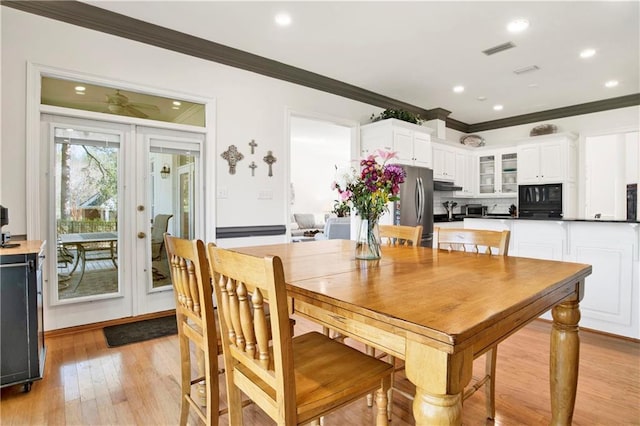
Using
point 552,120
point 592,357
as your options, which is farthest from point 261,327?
point 552,120

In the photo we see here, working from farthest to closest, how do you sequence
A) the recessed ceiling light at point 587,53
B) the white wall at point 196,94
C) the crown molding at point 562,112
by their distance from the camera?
the crown molding at point 562,112 → the recessed ceiling light at point 587,53 → the white wall at point 196,94

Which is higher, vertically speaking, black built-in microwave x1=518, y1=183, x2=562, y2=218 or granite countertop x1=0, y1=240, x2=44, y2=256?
black built-in microwave x1=518, y1=183, x2=562, y2=218

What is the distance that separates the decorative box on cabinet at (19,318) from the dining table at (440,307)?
1.48 meters

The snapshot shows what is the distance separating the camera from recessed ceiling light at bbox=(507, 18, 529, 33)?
3008 millimetres

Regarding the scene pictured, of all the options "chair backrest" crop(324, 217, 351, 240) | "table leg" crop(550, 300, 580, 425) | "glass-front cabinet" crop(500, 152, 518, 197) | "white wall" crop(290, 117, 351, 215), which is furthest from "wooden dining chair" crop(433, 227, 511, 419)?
"white wall" crop(290, 117, 351, 215)

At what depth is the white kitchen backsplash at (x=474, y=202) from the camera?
6.31 m

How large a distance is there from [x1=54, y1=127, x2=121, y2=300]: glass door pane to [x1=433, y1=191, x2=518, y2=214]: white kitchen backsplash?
505cm

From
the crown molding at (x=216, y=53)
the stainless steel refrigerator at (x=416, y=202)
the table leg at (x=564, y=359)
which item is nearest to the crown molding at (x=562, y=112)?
the crown molding at (x=216, y=53)

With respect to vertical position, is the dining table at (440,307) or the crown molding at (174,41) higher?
the crown molding at (174,41)

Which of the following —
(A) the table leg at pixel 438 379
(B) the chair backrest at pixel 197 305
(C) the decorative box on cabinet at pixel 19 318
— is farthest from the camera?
(C) the decorative box on cabinet at pixel 19 318

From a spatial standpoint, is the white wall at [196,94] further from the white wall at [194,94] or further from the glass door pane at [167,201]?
the glass door pane at [167,201]

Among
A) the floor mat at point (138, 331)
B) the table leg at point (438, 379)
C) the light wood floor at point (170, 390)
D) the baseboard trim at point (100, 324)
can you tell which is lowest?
the light wood floor at point (170, 390)

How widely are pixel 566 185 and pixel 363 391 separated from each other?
5.75 meters

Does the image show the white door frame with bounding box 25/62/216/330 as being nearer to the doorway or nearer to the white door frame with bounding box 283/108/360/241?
the white door frame with bounding box 283/108/360/241
